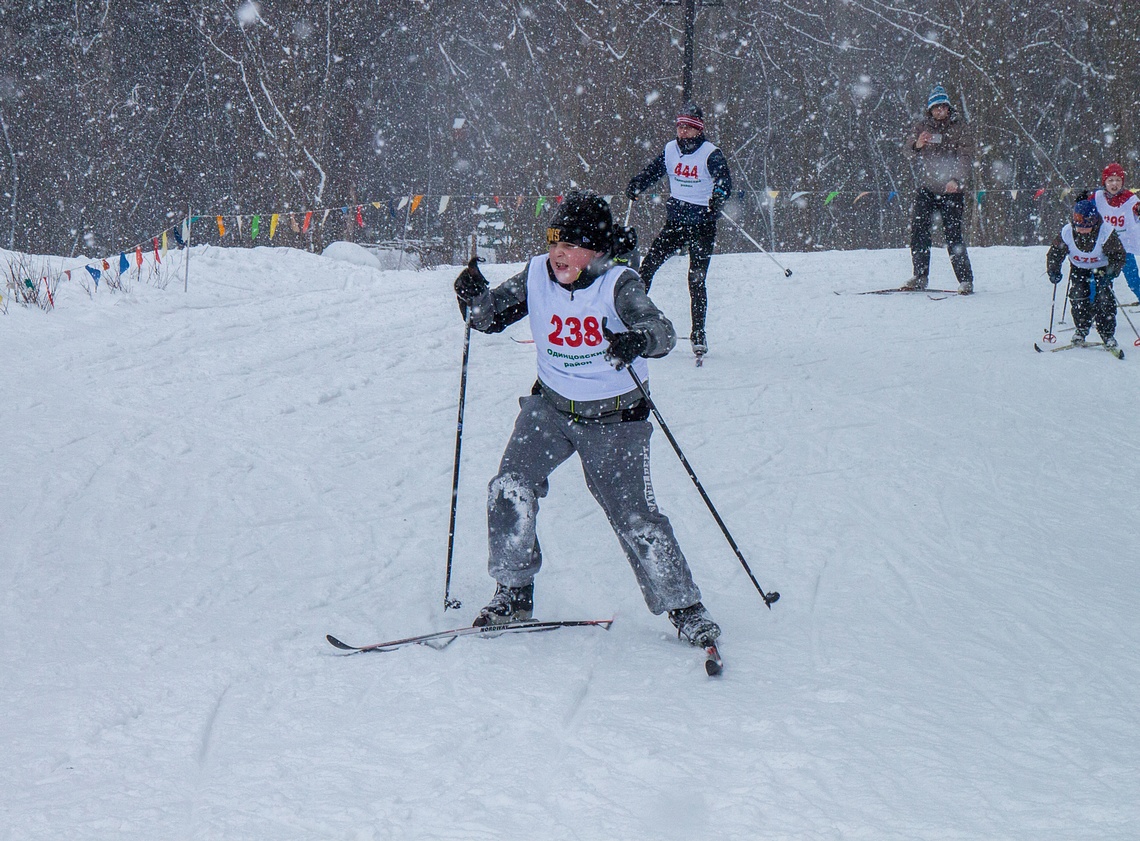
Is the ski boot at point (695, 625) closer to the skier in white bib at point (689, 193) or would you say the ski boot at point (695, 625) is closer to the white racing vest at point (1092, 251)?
the skier in white bib at point (689, 193)

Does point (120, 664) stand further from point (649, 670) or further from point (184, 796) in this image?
point (649, 670)

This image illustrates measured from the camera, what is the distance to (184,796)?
2.63 m

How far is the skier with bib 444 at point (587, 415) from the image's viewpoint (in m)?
3.55

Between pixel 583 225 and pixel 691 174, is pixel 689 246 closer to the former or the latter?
pixel 691 174

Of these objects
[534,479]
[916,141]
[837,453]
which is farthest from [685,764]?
[916,141]

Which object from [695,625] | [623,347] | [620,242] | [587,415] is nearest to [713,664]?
[695,625]

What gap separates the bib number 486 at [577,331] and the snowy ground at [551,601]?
3.50ft

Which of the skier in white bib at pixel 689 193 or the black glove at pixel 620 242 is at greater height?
the skier in white bib at pixel 689 193

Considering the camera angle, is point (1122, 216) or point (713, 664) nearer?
point (713, 664)

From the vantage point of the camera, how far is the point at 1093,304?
28.1ft

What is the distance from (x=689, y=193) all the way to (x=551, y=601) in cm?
421

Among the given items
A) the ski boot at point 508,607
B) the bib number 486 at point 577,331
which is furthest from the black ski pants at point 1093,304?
the ski boot at point 508,607

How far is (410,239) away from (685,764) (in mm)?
28100

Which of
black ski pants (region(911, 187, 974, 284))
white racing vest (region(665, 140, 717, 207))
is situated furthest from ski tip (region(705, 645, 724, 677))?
black ski pants (region(911, 187, 974, 284))
